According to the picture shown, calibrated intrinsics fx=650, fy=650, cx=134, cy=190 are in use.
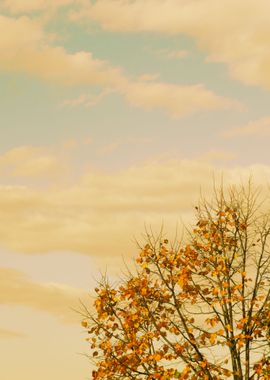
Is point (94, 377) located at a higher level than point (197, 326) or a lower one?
lower

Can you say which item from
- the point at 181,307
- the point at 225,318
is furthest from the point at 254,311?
the point at 181,307

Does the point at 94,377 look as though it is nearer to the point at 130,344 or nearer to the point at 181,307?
the point at 130,344

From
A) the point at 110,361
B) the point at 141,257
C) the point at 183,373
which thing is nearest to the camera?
the point at 183,373

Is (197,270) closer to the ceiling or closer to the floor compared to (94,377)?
closer to the ceiling

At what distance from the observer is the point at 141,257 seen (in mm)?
24109

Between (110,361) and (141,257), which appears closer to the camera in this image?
(110,361)

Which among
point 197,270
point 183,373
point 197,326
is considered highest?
point 197,270

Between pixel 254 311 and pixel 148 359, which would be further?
pixel 254 311

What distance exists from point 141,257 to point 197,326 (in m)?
3.25

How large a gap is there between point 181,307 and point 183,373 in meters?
2.96

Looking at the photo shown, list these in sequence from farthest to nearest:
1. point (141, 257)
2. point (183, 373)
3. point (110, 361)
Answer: point (141, 257), point (110, 361), point (183, 373)

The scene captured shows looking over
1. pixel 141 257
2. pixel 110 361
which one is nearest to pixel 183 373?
pixel 110 361

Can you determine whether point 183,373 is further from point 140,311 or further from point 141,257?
point 141,257

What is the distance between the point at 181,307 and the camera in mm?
23297
